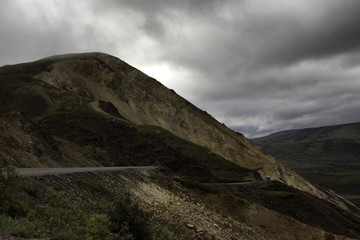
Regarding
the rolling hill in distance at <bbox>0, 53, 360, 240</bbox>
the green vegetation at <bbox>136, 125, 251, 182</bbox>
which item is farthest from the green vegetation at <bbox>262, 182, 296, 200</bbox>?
the green vegetation at <bbox>136, 125, 251, 182</bbox>

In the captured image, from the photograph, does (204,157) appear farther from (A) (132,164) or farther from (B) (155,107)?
(B) (155,107)

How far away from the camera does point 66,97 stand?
2581 inches

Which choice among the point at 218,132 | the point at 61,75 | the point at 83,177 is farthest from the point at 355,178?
the point at 83,177

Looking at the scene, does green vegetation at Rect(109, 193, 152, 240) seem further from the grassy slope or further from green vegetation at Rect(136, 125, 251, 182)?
green vegetation at Rect(136, 125, 251, 182)

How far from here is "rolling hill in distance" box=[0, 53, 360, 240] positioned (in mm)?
12430

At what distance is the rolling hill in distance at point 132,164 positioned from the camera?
1243cm

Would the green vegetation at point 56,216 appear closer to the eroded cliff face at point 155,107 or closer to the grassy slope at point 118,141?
the grassy slope at point 118,141

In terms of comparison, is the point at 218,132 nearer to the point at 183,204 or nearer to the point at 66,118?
the point at 66,118

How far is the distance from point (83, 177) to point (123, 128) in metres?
37.7

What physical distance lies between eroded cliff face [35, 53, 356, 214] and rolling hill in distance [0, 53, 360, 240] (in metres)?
0.33

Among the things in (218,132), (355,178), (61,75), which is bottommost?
(355,178)

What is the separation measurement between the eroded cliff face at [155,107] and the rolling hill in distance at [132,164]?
33cm

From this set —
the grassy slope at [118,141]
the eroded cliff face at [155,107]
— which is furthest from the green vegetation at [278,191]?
the eroded cliff face at [155,107]

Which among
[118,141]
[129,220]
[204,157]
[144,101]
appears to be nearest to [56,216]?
[129,220]
